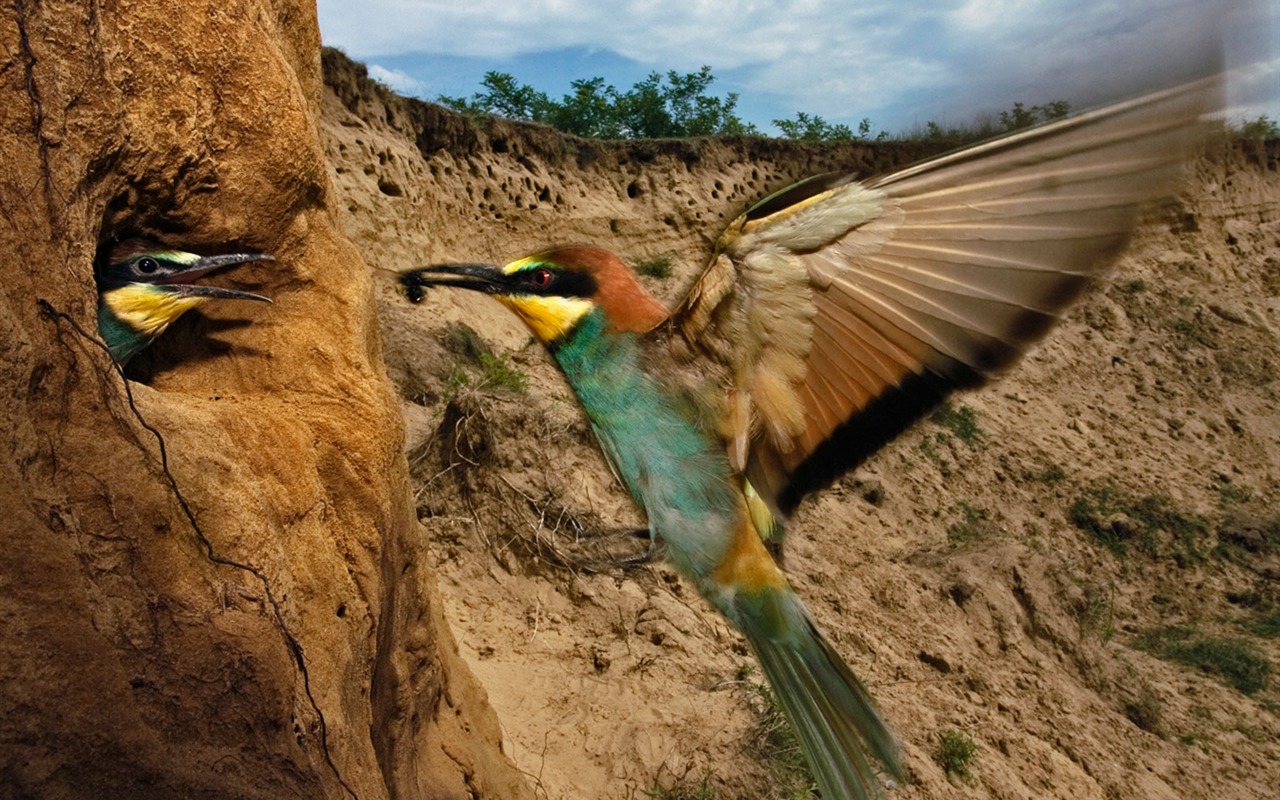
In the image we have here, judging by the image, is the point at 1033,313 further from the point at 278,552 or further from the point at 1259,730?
the point at 1259,730

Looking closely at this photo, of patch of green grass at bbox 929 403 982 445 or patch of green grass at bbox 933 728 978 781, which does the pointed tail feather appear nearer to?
patch of green grass at bbox 933 728 978 781

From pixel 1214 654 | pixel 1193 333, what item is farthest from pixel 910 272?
pixel 1193 333

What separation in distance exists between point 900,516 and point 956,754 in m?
4.31

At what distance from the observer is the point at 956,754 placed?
540cm

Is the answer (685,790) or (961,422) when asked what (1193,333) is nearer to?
(961,422)

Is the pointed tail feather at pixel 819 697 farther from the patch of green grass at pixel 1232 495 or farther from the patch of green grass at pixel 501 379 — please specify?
the patch of green grass at pixel 1232 495

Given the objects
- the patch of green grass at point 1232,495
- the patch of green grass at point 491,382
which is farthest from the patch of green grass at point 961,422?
the patch of green grass at point 491,382

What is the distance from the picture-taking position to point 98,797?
148cm

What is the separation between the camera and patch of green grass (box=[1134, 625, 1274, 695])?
745 cm

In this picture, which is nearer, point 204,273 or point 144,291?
point 144,291

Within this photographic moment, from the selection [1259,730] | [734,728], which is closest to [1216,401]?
[1259,730]

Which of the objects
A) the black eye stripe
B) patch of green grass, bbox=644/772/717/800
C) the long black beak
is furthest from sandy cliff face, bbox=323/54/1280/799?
the long black beak

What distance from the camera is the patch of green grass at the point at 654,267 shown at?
12031mm

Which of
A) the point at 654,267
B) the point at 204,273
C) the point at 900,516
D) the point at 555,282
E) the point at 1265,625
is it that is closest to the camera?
the point at 204,273
